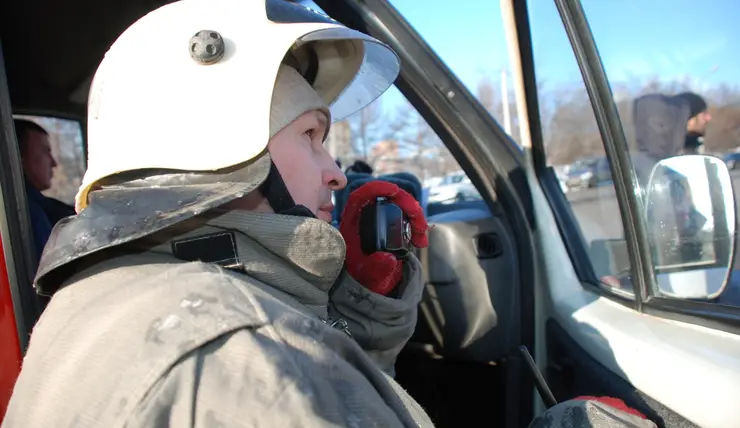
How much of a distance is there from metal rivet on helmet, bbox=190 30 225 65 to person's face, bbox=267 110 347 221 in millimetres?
227

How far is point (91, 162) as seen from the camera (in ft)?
4.53

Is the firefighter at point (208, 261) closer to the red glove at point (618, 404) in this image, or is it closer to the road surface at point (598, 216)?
the red glove at point (618, 404)

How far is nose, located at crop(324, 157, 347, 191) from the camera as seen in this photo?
57.2 inches

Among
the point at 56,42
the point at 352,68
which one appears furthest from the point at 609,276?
the point at 56,42

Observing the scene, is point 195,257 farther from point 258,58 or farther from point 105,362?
point 258,58

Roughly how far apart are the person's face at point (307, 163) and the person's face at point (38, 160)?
7.62 feet

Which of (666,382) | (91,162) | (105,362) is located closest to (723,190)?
(666,382)

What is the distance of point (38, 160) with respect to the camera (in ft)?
11.2

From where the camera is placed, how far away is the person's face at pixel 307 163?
135 cm

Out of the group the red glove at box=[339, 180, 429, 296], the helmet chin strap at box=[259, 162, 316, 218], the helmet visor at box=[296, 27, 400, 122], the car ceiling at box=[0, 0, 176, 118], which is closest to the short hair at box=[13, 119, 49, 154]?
the car ceiling at box=[0, 0, 176, 118]

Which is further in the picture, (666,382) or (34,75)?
(34,75)

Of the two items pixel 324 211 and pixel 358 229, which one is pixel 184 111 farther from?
pixel 358 229

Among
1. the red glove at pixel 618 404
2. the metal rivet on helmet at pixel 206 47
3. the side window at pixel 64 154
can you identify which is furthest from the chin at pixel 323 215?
the side window at pixel 64 154

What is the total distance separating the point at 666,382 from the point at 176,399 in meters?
1.17
